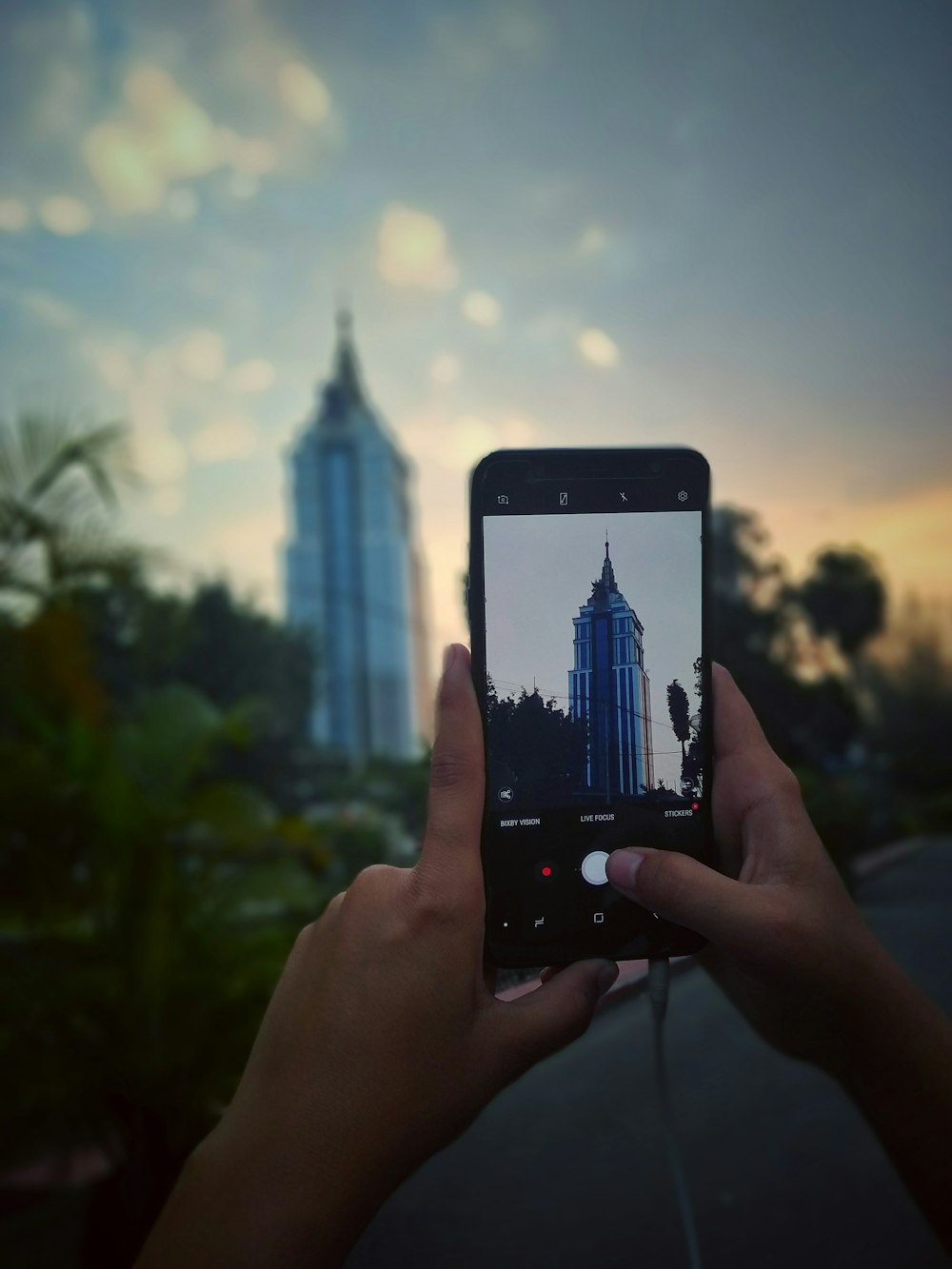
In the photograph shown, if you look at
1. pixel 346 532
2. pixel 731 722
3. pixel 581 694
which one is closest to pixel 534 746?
pixel 581 694

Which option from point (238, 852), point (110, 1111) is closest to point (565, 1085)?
point (110, 1111)

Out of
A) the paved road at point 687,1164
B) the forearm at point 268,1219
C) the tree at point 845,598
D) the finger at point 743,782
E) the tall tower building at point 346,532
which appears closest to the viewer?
the forearm at point 268,1219

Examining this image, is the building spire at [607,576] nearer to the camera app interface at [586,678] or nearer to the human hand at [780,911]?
the camera app interface at [586,678]

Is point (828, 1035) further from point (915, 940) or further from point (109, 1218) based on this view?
point (109, 1218)

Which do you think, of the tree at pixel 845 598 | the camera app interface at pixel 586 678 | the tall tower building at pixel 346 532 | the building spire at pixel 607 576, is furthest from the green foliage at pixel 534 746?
the tall tower building at pixel 346 532

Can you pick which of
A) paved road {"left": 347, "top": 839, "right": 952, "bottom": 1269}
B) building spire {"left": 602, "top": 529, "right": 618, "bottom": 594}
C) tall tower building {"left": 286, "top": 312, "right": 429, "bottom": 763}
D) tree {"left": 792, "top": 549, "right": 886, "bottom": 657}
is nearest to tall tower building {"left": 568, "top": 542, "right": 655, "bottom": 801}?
building spire {"left": 602, "top": 529, "right": 618, "bottom": 594}

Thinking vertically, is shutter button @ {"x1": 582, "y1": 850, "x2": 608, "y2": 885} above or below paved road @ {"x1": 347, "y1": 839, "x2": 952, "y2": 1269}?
above

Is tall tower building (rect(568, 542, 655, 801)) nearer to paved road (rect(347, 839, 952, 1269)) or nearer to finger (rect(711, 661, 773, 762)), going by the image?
finger (rect(711, 661, 773, 762))
